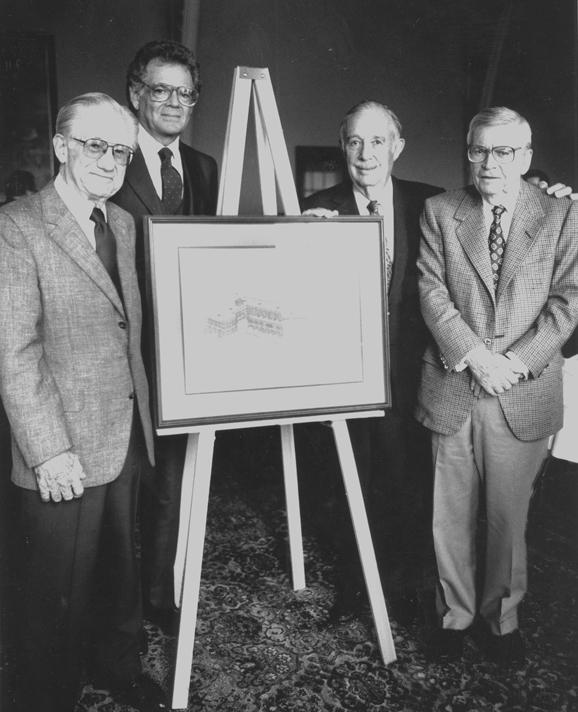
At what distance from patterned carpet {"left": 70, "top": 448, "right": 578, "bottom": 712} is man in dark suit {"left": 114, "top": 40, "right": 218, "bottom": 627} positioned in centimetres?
24

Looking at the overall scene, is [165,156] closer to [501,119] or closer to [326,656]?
[501,119]

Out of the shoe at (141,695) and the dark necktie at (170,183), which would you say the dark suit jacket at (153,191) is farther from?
the shoe at (141,695)

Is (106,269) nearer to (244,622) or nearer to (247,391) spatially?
(247,391)

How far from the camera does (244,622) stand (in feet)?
7.41

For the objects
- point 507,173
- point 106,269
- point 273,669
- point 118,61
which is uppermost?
point 118,61

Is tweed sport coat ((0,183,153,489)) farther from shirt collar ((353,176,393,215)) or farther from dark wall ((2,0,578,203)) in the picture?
dark wall ((2,0,578,203))

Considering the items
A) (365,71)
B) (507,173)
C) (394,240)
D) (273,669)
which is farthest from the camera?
(365,71)

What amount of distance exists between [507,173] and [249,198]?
4.30 metres

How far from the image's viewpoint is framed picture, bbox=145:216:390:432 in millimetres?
1647

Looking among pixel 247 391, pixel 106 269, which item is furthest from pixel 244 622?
pixel 106 269

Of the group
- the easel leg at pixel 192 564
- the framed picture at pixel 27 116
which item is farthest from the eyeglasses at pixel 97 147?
the framed picture at pixel 27 116

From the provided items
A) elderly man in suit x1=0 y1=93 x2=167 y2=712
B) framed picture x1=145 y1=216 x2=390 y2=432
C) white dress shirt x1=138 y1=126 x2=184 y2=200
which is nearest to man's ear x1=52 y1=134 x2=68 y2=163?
elderly man in suit x1=0 y1=93 x2=167 y2=712

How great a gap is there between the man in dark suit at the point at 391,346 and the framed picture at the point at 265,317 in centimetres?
32

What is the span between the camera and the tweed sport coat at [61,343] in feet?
4.90
